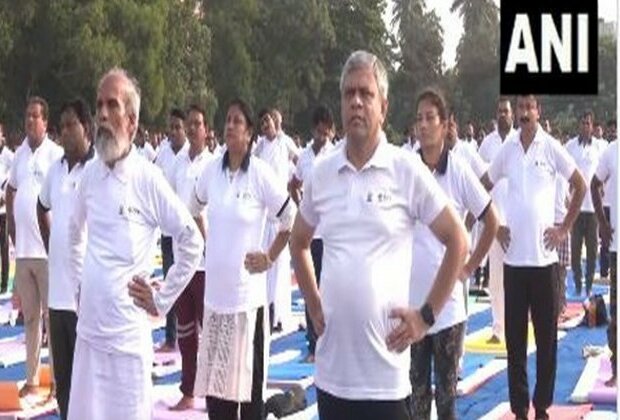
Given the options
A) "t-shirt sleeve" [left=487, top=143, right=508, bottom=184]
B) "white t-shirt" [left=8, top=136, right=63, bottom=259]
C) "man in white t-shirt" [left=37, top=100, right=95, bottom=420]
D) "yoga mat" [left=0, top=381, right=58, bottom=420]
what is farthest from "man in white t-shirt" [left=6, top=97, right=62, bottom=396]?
"t-shirt sleeve" [left=487, top=143, right=508, bottom=184]

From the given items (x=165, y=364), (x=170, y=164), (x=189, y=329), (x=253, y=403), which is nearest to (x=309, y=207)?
(x=253, y=403)

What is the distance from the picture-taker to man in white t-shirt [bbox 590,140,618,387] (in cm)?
1032

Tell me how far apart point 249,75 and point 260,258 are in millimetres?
54968

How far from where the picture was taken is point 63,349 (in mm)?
7992

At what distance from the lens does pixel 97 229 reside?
6.54m

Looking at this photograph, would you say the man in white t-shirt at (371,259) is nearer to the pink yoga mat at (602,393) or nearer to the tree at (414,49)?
the pink yoga mat at (602,393)

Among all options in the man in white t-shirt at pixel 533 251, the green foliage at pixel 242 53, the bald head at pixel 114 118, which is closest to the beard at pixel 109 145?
the bald head at pixel 114 118

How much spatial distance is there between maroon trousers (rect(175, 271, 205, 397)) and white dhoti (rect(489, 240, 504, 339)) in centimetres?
377

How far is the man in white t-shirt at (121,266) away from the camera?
6.42 meters

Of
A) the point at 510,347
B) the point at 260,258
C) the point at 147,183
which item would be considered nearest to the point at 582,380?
the point at 510,347

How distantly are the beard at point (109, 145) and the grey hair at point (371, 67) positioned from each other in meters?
1.42

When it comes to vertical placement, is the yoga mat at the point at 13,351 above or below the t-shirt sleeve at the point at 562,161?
below

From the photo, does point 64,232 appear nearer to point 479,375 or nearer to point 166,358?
point 166,358

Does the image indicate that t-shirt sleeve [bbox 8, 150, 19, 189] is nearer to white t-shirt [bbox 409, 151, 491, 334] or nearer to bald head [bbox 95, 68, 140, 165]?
white t-shirt [bbox 409, 151, 491, 334]
